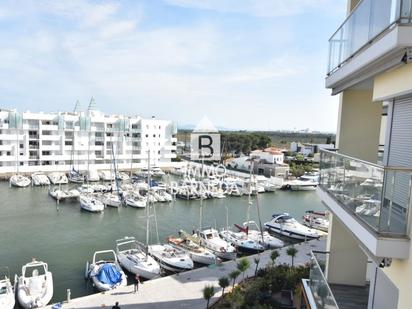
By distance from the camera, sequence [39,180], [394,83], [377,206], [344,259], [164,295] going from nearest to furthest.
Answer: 1. [377,206]
2. [394,83]
3. [344,259]
4. [164,295]
5. [39,180]

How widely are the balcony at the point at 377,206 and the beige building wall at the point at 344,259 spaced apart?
94.9 inches

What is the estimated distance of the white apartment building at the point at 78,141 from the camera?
162 feet

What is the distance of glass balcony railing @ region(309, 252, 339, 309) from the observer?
5.76 metres

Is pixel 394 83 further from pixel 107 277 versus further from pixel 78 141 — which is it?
pixel 78 141

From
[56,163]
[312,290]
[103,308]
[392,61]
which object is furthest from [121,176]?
[392,61]

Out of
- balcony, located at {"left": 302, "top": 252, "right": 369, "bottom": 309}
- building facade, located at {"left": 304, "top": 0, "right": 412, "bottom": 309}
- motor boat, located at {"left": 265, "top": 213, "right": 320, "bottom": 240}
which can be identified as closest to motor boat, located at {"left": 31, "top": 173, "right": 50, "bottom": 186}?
motor boat, located at {"left": 265, "top": 213, "right": 320, "bottom": 240}

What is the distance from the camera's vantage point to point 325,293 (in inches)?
239

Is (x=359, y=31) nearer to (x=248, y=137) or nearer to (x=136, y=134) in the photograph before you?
(x=136, y=134)

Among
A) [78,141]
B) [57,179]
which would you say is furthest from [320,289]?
[78,141]

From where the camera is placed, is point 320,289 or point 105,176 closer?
point 320,289

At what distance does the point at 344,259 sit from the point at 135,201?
2870 cm

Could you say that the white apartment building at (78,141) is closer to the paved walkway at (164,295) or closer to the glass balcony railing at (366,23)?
the paved walkway at (164,295)

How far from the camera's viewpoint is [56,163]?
52844 millimetres

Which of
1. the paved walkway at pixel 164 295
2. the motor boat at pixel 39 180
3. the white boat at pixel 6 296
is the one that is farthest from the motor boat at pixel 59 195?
the paved walkway at pixel 164 295
